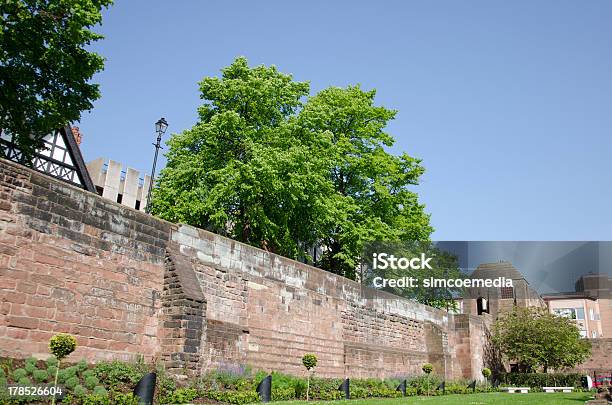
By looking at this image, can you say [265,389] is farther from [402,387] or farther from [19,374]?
[402,387]

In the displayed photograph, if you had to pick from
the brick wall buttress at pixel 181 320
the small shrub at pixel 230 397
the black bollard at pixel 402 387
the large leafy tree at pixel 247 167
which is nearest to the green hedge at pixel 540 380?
the black bollard at pixel 402 387

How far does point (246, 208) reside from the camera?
24.9m

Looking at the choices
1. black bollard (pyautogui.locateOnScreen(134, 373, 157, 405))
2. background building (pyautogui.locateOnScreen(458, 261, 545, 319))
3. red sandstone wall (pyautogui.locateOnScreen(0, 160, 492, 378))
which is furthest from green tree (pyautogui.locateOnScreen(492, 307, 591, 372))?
black bollard (pyautogui.locateOnScreen(134, 373, 157, 405))

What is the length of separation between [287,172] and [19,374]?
15515 millimetres

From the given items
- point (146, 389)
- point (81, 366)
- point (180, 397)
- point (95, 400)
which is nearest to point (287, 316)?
point (180, 397)

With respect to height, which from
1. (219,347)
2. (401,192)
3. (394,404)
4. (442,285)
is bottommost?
(394,404)

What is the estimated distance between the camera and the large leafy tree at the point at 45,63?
52.2ft

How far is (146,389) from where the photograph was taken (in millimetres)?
10539

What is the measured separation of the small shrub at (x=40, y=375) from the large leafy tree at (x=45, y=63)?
9.80 m

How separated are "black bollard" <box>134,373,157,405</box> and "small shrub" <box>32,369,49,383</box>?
1676mm

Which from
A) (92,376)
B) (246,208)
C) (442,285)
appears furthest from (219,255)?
(442,285)

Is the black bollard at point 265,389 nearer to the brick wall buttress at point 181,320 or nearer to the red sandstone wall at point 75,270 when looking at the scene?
the brick wall buttress at point 181,320

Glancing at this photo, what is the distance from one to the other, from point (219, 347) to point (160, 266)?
2738mm

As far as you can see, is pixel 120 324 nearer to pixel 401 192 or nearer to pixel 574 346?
pixel 401 192
